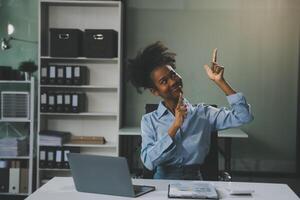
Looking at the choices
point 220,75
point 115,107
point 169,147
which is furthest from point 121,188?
point 115,107

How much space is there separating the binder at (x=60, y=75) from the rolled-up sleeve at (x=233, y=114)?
230 cm

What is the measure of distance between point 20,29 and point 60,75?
793mm

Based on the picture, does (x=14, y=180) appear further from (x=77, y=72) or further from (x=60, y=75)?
(x=77, y=72)

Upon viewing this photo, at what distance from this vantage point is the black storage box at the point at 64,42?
4348 millimetres

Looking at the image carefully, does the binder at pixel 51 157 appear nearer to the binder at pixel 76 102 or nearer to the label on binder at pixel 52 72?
the binder at pixel 76 102

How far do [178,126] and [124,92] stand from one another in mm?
2661

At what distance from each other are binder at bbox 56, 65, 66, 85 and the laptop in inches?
103

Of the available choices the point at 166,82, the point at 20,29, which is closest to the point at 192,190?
the point at 166,82

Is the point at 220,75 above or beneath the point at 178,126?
above

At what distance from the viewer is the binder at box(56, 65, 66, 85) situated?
439 cm

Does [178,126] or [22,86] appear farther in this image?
[22,86]

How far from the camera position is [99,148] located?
4.70 m

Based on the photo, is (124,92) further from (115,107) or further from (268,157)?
(268,157)

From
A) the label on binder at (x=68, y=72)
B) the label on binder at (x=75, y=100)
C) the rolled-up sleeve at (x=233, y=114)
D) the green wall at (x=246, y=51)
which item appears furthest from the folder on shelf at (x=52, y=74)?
the rolled-up sleeve at (x=233, y=114)
